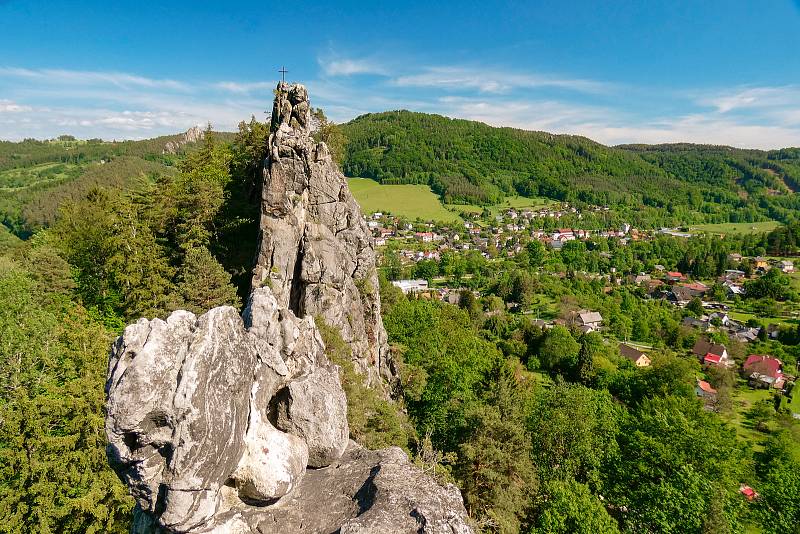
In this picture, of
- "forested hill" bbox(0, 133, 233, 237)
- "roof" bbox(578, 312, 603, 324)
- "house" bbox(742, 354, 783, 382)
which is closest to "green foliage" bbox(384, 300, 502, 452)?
"forested hill" bbox(0, 133, 233, 237)

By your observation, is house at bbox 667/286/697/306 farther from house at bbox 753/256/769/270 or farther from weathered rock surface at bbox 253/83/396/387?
weathered rock surface at bbox 253/83/396/387

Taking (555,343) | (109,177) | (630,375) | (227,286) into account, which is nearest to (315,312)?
(227,286)

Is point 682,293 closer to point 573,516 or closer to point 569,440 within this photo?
point 569,440

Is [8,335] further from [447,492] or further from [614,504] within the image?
[614,504]

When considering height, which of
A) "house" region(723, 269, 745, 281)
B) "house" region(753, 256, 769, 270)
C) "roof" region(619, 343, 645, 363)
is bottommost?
"roof" region(619, 343, 645, 363)

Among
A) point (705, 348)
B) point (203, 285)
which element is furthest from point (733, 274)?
point (203, 285)

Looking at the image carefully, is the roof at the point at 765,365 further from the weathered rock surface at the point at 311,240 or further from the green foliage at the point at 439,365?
the weathered rock surface at the point at 311,240
